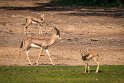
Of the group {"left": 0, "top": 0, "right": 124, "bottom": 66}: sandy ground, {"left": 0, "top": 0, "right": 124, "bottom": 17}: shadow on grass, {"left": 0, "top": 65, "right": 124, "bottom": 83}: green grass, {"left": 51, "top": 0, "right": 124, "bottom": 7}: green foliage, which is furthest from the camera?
{"left": 51, "top": 0, "right": 124, "bottom": 7}: green foliage

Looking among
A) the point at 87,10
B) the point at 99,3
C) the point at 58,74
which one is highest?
the point at 58,74

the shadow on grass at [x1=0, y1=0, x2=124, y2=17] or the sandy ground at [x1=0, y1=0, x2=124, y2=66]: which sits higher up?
the sandy ground at [x1=0, y1=0, x2=124, y2=66]

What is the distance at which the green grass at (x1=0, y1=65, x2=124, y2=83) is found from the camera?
16359 mm

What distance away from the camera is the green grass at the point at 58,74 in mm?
16359

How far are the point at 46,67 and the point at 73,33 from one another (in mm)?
12027

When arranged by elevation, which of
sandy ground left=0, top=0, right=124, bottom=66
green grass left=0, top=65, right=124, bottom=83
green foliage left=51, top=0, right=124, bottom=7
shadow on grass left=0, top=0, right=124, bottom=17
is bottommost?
green foliage left=51, top=0, right=124, bottom=7

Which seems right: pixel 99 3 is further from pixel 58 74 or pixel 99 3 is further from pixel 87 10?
pixel 58 74

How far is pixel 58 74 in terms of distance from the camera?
56.5ft

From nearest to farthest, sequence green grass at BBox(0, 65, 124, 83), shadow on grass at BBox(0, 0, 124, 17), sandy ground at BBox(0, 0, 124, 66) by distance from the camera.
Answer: green grass at BBox(0, 65, 124, 83) < sandy ground at BBox(0, 0, 124, 66) < shadow on grass at BBox(0, 0, 124, 17)

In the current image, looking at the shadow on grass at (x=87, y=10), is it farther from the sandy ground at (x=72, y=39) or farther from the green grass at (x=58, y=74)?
the green grass at (x=58, y=74)

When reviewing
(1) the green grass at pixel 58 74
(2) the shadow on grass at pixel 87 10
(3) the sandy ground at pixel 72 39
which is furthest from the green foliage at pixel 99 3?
(1) the green grass at pixel 58 74

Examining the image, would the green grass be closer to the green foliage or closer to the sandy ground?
the sandy ground

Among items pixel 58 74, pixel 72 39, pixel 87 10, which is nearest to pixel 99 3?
pixel 87 10

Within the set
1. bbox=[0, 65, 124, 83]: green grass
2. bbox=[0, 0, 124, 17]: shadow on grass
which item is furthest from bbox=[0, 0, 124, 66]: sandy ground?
bbox=[0, 0, 124, 17]: shadow on grass
